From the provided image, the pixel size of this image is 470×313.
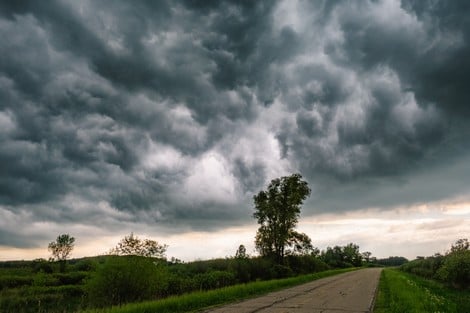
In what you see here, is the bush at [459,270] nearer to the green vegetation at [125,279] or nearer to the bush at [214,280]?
the green vegetation at [125,279]

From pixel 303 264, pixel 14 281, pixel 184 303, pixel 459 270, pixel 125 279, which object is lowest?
pixel 184 303

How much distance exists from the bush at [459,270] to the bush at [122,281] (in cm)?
2817

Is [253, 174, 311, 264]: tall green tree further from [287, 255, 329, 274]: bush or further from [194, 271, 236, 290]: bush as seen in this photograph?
[194, 271, 236, 290]: bush

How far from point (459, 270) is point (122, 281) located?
99.3 feet

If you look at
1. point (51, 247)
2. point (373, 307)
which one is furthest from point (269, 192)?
point (51, 247)

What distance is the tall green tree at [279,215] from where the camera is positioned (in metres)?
53.3

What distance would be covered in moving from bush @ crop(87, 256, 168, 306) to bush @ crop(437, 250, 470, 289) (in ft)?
92.4

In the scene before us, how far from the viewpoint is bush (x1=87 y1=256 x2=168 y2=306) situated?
2077 cm

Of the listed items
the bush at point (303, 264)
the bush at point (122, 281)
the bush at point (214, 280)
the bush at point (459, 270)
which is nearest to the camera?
the bush at point (122, 281)

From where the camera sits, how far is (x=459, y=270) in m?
34.7

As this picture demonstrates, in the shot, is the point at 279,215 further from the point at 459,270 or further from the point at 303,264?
the point at 459,270

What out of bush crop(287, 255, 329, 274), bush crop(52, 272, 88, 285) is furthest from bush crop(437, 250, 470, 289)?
bush crop(52, 272, 88, 285)

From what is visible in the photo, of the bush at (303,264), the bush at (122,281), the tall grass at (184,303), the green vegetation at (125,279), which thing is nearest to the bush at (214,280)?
the green vegetation at (125,279)

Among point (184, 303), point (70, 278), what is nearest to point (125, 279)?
point (184, 303)
